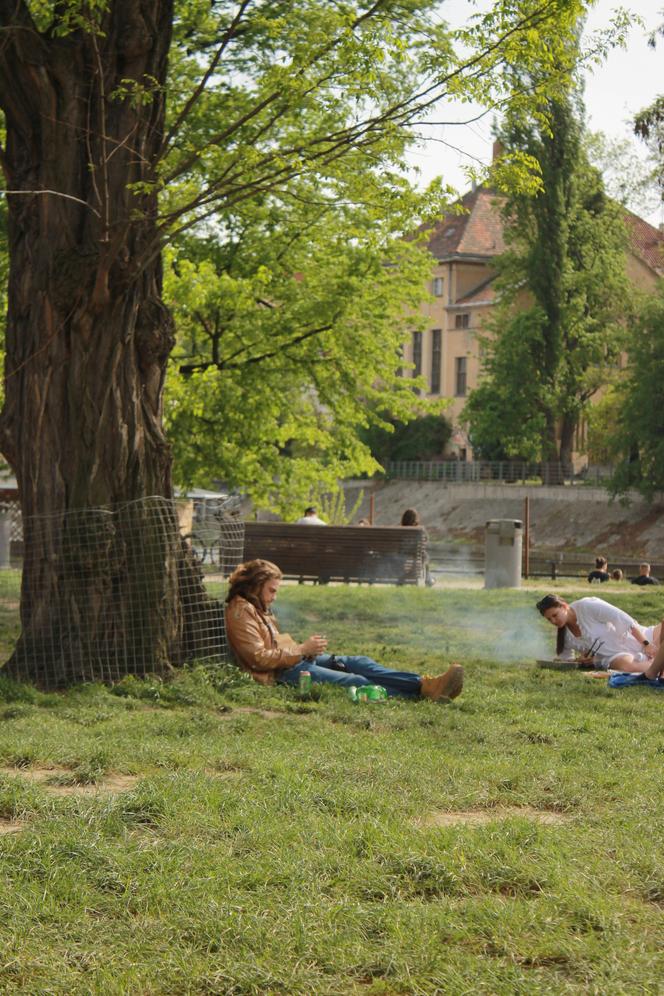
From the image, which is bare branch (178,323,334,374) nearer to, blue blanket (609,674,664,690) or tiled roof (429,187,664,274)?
blue blanket (609,674,664,690)

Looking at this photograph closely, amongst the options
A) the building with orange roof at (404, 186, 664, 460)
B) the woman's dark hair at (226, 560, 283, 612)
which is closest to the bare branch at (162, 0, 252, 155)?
the woman's dark hair at (226, 560, 283, 612)

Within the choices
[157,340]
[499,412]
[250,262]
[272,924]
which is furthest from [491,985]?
[499,412]

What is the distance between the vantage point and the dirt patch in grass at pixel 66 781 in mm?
6660

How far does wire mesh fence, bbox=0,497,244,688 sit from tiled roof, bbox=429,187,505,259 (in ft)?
228

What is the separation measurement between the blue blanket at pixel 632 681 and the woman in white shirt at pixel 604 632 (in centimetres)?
39

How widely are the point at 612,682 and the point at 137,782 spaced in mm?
5475

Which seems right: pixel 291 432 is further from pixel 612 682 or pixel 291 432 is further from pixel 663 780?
pixel 663 780

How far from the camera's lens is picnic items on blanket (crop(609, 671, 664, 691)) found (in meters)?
11.2

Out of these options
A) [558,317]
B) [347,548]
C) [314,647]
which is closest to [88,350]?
[314,647]

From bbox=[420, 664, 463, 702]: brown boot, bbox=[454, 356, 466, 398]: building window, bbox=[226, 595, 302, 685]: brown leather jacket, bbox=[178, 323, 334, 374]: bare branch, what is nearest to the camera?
bbox=[420, 664, 463, 702]: brown boot

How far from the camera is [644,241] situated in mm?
72875

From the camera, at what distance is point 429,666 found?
1270 cm

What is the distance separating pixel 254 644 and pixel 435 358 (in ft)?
233

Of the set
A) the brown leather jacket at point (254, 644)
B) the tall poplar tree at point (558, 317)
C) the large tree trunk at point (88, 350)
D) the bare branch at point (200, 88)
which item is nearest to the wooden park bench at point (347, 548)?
the large tree trunk at point (88, 350)
